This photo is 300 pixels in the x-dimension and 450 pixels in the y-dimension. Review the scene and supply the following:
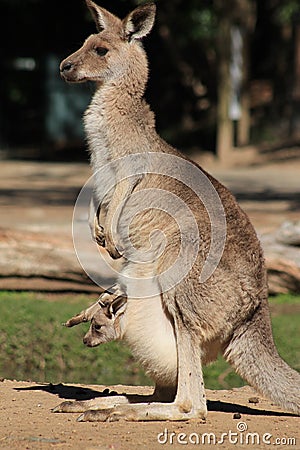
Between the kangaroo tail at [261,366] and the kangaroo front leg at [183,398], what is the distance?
0.26 m

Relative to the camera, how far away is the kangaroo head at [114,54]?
15.9 feet

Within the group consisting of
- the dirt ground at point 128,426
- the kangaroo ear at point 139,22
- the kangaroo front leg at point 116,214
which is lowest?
the dirt ground at point 128,426

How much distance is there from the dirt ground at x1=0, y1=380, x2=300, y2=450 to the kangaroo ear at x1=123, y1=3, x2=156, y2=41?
1.95 meters

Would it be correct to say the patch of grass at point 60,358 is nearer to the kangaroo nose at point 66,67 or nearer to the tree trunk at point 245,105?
the kangaroo nose at point 66,67

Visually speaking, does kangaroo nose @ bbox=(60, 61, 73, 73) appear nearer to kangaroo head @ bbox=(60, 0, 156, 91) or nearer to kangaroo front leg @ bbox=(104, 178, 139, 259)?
kangaroo head @ bbox=(60, 0, 156, 91)

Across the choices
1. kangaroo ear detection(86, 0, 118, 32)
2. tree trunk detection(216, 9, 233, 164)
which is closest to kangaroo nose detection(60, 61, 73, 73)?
kangaroo ear detection(86, 0, 118, 32)

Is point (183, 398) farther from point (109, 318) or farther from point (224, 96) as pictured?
point (224, 96)

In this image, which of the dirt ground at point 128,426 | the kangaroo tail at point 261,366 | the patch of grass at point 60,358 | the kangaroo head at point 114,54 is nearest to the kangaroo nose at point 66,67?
the kangaroo head at point 114,54

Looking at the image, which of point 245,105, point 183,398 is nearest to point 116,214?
point 183,398

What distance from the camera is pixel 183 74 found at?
22.4 meters

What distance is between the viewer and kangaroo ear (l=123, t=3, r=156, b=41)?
4816mm

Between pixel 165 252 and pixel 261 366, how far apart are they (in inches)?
28.4

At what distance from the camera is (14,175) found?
18875 millimetres

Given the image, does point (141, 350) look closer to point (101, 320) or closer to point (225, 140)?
point (101, 320)
